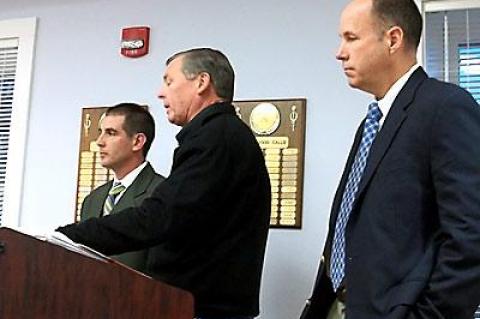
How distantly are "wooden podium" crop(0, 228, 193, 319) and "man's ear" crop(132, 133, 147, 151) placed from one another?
130 centimetres

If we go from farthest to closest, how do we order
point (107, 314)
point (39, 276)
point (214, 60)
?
1. point (214, 60)
2. point (107, 314)
3. point (39, 276)

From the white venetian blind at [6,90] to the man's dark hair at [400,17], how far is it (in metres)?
2.44

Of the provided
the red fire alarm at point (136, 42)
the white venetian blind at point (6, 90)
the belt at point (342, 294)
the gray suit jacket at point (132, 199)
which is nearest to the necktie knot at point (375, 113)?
the belt at point (342, 294)

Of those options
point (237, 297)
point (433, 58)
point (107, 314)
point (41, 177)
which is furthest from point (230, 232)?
point (41, 177)

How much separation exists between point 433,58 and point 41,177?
1864 mm

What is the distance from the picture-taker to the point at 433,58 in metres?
2.95

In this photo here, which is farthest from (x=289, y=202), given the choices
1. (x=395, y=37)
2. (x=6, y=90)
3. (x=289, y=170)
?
(x=6, y=90)

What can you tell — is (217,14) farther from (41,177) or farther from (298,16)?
(41,177)

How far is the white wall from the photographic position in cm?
298

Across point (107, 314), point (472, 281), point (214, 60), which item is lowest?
point (107, 314)

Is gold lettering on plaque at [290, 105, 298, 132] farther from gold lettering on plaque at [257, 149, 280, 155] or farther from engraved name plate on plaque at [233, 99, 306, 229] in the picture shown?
gold lettering on plaque at [257, 149, 280, 155]

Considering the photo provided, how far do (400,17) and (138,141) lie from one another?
1545 mm

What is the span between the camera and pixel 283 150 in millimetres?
3051

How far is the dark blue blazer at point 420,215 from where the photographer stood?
145 cm
